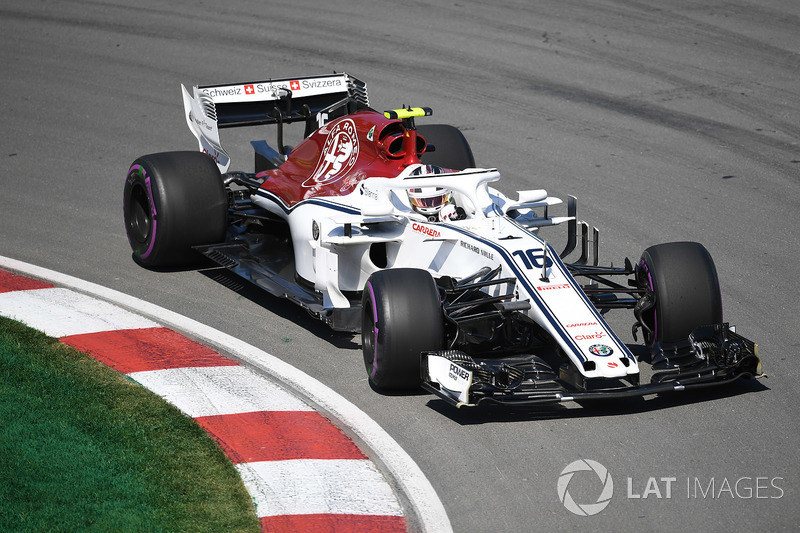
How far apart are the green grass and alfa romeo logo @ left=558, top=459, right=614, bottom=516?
69.0 inches

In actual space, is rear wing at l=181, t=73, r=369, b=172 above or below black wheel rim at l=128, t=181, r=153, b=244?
above

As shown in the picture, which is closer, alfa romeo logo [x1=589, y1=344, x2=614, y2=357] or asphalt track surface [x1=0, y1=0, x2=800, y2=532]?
asphalt track surface [x1=0, y1=0, x2=800, y2=532]

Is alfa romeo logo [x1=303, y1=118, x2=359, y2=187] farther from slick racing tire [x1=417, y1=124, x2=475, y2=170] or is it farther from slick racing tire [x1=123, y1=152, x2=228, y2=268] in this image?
slick racing tire [x1=417, y1=124, x2=475, y2=170]

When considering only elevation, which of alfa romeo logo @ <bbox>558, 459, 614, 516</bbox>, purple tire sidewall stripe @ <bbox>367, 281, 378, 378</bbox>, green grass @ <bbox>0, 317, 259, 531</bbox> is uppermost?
purple tire sidewall stripe @ <bbox>367, 281, 378, 378</bbox>

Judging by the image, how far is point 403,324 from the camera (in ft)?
23.8

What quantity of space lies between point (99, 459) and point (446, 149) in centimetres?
538

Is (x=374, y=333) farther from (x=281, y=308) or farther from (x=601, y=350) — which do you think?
(x=281, y=308)

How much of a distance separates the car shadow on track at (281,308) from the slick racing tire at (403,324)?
1.07 m

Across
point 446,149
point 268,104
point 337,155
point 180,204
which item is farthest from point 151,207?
point 446,149

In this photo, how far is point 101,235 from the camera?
35.4 feet

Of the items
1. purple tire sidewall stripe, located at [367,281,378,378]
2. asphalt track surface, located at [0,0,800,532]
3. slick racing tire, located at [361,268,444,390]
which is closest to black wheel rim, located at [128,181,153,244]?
A: asphalt track surface, located at [0,0,800,532]

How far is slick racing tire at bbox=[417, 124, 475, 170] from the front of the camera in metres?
10.7

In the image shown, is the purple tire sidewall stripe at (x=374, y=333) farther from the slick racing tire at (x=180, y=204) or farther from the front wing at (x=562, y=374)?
the slick racing tire at (x=180, y=204)

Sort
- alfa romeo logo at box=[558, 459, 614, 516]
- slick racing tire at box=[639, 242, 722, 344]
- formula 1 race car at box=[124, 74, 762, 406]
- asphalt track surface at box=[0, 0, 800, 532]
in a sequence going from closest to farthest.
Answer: alfa romeo logo at box=[558, 459, 614, 516]
asphalt track surface at box=[0, 0, 800, 532]
formula 1 race car at box=[124, 74, 762, 406]
slick racing tire at box=[639, 242, 722, 344]
